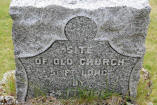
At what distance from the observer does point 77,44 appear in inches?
114

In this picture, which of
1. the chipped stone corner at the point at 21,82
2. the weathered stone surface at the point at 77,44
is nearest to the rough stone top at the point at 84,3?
the weathered stone surface at the point at 77,44

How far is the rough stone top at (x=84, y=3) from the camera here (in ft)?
9.01

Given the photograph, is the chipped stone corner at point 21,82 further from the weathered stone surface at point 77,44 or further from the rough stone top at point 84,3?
the rough stone top at point 84,3

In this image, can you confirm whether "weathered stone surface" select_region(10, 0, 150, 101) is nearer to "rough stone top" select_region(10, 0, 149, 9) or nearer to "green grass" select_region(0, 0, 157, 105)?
"rough stone top" select_region(10, 0, 149, 9)

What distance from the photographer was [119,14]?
9.04 feet

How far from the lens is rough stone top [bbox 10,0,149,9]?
2.75m

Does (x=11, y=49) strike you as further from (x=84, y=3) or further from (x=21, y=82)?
(x=84, y=3)

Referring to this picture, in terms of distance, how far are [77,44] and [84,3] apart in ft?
1.42

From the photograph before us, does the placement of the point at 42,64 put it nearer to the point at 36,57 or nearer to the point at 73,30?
the point at 36,57

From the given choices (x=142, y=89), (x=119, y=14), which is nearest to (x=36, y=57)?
(x=119, y=14)

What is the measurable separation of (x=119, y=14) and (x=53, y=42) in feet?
2.42

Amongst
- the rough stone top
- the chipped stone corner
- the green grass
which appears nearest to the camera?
the rough stone top

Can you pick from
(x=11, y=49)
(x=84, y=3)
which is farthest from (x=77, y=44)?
(x=11, y=49)

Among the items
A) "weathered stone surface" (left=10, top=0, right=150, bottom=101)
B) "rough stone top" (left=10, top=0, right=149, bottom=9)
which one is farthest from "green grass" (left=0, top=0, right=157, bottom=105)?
"rough stone top" (left=10, top=0, right=149, bottom=9)
